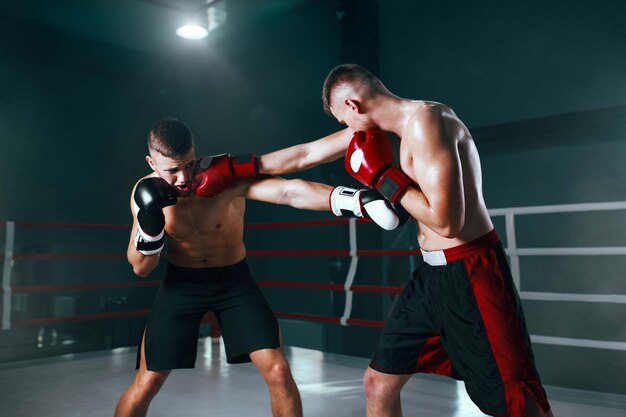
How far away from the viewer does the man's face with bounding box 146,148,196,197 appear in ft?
6.47

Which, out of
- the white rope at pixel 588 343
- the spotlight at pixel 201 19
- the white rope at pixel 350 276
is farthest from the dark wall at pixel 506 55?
the white rope at pixel 588 343

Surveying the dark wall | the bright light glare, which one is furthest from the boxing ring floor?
the bright light glare

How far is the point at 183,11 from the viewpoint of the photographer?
17.1ft

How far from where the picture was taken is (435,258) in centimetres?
163

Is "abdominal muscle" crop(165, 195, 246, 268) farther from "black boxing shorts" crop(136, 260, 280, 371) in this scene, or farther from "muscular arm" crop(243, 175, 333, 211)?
"muscular arm" crop(243, 175, 333, 211)

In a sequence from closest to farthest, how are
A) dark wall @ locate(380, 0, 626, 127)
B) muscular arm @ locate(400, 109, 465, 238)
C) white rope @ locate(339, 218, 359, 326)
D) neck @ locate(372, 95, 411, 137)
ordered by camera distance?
1. muscular arm @ locate(400, 109, 465, 238)
2. neck @ locate(372, 95, 411, 137)
3. white rope @ locate(339, 218, 359, 326)
4. dark wall @ locate(380, 0, 626, 127)

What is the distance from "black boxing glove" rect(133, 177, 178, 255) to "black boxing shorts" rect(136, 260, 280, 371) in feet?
0.69

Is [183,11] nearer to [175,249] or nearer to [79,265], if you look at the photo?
[79,265]

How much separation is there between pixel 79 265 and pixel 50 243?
410 millimetres

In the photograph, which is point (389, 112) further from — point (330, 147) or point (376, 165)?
point (330, 147)

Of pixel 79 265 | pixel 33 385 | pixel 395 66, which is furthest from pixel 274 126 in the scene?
pixel 33 385

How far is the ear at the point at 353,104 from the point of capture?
5.37 ft

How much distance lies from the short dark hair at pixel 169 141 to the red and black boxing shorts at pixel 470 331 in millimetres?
941

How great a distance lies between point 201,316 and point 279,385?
1.36 ft
